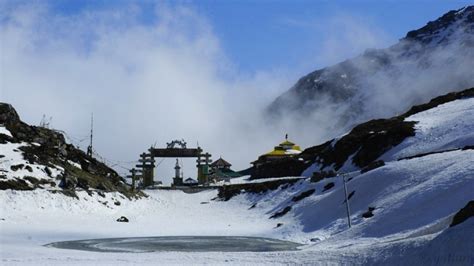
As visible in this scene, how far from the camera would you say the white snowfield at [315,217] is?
18766mm

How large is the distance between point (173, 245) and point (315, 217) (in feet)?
44.1

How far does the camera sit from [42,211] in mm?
39844

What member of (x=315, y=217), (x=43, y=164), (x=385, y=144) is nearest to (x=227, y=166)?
(x=385, y=144)

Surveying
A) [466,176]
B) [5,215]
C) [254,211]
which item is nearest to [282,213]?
[254,211]

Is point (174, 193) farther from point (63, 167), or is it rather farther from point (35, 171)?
point (35, 171)

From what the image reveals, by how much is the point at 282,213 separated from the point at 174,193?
22902 mm

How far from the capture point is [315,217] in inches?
1473

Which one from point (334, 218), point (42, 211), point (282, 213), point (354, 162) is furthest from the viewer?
point (354, 162)

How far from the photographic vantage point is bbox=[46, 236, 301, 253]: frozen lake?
982 inches

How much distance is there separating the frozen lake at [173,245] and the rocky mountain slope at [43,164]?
51.4 ft

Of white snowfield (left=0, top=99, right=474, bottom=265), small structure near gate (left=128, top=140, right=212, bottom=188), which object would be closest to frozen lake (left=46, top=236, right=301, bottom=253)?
white snowfield (left=0, top=99, right=474, bottom=265)

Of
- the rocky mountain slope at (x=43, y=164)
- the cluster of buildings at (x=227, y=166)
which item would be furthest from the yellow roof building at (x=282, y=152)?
the rocky mountain slope at (x=43, y=164)

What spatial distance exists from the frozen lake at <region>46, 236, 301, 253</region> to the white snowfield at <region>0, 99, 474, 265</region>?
1.51m

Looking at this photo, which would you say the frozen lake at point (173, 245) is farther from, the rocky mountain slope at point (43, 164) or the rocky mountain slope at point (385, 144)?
the rocky mountain slope at point (385, 144)
